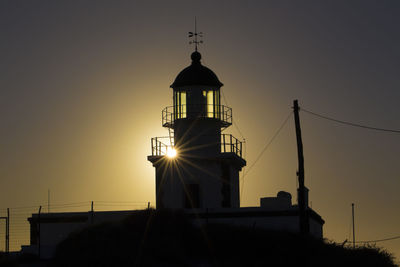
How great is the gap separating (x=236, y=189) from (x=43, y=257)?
11330mm

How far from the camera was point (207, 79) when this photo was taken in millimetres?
47281

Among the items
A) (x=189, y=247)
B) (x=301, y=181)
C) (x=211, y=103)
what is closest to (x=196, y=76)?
(x=211, y=103)

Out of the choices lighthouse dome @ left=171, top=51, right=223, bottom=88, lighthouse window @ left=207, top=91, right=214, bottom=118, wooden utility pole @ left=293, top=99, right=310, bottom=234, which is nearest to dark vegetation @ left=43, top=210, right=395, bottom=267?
wooden utility pole @ left=293, top=99, right=310, bottom=234

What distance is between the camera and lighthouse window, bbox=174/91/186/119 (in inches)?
1868

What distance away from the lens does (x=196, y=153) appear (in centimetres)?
4703

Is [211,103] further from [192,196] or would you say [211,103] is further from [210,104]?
[192,196]

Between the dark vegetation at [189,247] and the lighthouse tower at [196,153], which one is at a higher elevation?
the lighthouse tower at [196,153]

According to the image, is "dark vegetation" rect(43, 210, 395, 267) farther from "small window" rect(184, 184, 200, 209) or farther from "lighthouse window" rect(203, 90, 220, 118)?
"lighthouse window" rect(203, 90, 220, 118)

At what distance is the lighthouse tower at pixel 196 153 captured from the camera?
46.8 metres

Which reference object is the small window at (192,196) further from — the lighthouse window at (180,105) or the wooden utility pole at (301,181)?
the wooden utility pole at (301,181)

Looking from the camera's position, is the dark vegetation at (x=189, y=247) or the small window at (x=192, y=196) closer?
the dark vegetation at (x=189, y=247)

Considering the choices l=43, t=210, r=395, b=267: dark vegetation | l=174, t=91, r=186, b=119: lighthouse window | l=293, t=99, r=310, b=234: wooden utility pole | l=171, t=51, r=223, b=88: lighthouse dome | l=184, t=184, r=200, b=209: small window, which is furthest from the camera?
l=174, t=91, r=186, b=119: lighthouse window

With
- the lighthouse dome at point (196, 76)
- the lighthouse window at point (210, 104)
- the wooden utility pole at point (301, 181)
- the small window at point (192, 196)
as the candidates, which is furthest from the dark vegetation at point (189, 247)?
the lighthouse dome at point (196, 76)

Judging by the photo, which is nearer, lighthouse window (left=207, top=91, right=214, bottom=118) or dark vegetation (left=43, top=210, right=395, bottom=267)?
dark vegetation (left=43, top=210, right=395, bottom=267)
